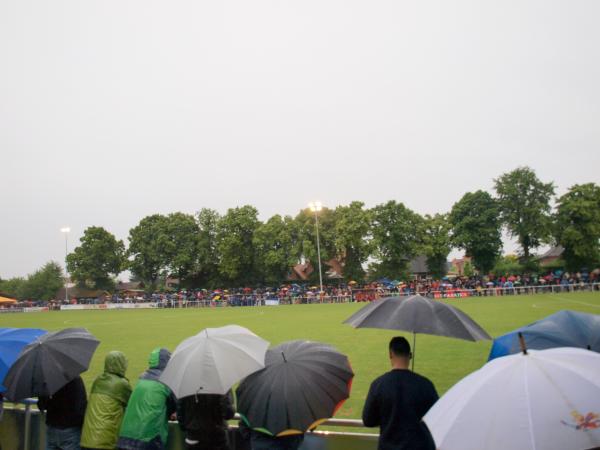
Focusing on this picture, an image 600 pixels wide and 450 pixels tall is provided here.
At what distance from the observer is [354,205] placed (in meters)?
58.2

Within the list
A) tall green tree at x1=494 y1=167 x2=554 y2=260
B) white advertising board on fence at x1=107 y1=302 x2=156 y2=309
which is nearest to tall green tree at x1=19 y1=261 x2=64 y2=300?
white advertising board on fence at x1=107 y1=302 x2=156 y2=309

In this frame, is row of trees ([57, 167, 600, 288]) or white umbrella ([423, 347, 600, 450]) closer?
white umbrella ([423, 347, 600, 450])

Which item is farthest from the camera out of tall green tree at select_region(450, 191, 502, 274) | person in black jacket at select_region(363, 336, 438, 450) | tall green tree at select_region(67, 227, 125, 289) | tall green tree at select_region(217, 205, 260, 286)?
tall green tree at select_region(67, 227, 125, 289)

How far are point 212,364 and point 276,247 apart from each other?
2347 inches

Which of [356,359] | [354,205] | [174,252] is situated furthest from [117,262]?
[356,359]

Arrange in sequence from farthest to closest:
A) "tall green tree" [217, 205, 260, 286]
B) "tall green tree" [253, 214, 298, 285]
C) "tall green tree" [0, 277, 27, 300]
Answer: "tall green tree" [0, 277, 27, 300], "tall green tree" [217, 205, 260, 286], "tall green tree" [253, 214, 298, 285]

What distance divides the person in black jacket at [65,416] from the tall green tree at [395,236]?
53892 mm

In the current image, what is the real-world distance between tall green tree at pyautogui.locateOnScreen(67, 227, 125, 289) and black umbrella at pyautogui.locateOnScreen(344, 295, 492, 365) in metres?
82.1

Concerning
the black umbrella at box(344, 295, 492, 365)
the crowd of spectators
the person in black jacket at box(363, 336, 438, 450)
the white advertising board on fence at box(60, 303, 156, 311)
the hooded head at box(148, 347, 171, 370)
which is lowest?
the white advertising board on fence at box(60, 303, 156, 311)

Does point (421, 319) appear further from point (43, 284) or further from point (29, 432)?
point (43, 284)

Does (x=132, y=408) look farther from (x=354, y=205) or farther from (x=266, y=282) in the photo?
(x=266, y=282)

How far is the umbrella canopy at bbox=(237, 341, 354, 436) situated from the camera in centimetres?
385

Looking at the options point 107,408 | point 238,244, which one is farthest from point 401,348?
point 238,244

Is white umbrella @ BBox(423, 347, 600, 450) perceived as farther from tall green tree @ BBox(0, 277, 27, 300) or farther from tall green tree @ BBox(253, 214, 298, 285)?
tall green tree @ BBox(0, 277, 27, 300)
